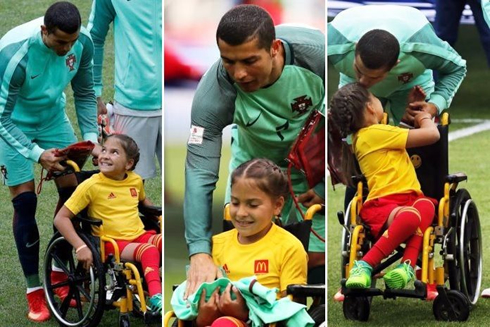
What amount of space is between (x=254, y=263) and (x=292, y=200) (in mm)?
494

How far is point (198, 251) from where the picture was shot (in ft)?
15.2

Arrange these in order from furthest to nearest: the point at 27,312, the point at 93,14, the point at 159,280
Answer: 1. the point at 93,14
2. the point at 27,312
3. the point at 159,280

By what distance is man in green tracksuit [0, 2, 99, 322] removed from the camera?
6.55m

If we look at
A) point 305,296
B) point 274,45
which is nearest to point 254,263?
point 305,296

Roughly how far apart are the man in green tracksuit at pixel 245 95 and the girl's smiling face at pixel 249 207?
0.09 meters

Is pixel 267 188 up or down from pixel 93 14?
down

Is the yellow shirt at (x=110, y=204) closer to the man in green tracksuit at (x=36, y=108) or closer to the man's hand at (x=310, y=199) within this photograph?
the man in green tracksuit at (x=36, y=108)

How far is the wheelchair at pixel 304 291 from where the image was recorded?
4.62m

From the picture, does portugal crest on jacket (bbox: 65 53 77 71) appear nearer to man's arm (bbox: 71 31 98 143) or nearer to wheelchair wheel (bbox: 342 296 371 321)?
man's arm (bbox: 71 31 98 143)

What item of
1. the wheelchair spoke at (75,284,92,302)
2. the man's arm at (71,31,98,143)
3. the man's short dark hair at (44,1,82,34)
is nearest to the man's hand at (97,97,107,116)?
the man's arm at (71,31,98,143)

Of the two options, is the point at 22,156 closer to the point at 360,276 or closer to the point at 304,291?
the point at 360,276

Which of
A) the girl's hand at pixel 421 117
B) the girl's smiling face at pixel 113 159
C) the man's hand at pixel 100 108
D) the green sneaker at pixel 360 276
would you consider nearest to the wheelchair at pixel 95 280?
the girl's smiling face at pixel 113 159

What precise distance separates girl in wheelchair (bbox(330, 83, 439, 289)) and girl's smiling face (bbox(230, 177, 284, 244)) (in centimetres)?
143

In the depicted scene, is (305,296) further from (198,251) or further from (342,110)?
(342,110)
